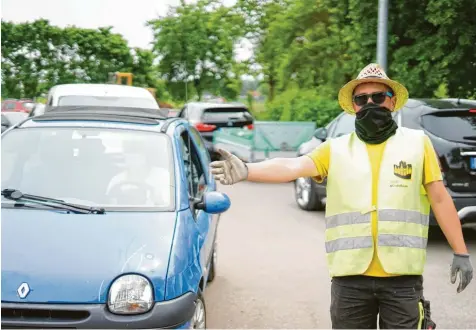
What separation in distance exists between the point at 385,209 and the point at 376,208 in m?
0.04

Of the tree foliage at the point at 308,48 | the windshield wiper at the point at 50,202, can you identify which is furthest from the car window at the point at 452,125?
the windshield wiper at the point at 50,202

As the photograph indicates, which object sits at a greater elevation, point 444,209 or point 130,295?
point 444,209

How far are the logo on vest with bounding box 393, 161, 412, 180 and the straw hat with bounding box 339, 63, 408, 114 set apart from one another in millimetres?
386

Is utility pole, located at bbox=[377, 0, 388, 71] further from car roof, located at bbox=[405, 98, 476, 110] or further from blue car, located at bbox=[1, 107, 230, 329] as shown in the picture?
blue car, located at bbox=[1, 107, 230, 329]

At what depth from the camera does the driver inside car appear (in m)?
4.69

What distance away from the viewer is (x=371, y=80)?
334 centimetres

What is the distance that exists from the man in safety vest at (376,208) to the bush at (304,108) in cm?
1543

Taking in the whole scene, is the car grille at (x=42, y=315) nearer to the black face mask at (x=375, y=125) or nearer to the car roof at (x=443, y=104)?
the black face mask at (x=375, y=125)

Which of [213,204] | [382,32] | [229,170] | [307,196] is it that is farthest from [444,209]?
[382,32]

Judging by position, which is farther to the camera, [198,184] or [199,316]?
[198,184]

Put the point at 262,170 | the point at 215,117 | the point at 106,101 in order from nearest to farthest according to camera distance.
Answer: the point at 262,170, the point at 106,101, the point at 215,117

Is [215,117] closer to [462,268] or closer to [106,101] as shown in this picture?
[106,101]

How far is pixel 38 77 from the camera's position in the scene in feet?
223

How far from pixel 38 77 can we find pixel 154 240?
2639 inches
